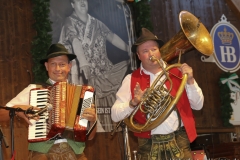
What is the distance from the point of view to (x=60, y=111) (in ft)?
13.2

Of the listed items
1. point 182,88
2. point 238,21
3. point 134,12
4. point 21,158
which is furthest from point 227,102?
point 182,88

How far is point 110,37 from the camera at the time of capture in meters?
7.36

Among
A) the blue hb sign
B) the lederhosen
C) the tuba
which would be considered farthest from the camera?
the blue hb sign

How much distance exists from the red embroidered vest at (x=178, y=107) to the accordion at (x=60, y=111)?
498mm

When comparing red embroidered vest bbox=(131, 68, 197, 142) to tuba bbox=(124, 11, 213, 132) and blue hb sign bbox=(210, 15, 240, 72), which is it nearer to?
tuba bbox=(124, 11, 213, 132)

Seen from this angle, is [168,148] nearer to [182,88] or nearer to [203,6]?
[182,88]

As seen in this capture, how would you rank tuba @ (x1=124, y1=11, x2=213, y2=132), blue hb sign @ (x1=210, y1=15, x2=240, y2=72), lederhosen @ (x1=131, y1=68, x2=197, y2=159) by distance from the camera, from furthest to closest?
blue hb sign @ (x1=210, y1=15, x2=240, y2=72), lederhosen @ (x1=131, y1=68, x2=197, y2=159), tuba @ (x1=124, y1=11, x2=213, y2=132)

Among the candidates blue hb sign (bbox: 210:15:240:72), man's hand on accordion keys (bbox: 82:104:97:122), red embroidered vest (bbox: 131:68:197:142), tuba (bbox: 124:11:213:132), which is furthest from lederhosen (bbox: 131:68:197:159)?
blue hb sign (bbox: 210:15:240:72)

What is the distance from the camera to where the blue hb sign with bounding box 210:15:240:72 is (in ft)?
28.9

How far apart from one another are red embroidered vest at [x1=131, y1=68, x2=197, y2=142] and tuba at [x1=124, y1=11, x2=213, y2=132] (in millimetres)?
83

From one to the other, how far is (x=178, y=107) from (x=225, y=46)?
515 cm

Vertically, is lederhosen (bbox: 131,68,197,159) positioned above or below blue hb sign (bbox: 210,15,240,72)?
below

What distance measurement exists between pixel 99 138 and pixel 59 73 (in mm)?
2815

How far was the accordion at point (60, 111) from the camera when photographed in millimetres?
3949
